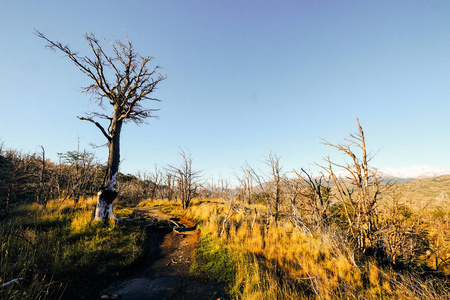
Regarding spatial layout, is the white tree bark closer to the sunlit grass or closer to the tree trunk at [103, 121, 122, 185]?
the tree trunk at [103, 121, 122, 185]

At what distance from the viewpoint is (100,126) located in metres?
8.01

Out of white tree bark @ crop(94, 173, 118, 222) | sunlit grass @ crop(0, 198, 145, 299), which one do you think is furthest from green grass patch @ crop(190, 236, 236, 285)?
white tree bark @ crop(94, 173, 118, 222)

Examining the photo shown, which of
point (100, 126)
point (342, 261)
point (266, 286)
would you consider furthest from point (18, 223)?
point (342, 261)

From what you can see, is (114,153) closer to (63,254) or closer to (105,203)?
(105,203)

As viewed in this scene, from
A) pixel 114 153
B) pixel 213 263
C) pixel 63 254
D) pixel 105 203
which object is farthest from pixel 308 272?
pixel 114 153

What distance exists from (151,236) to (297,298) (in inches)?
283

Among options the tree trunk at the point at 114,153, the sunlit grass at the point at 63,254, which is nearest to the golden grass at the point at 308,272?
the sunlit grass at the point at 63,254

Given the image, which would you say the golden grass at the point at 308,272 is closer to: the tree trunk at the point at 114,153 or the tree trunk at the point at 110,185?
the tree trunk at the point at 110,185

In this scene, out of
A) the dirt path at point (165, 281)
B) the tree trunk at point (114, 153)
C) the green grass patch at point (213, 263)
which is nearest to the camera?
the dirt path at point (165, 281)

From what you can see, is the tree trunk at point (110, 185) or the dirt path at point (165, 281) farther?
the tree trunk at point (110, 185)

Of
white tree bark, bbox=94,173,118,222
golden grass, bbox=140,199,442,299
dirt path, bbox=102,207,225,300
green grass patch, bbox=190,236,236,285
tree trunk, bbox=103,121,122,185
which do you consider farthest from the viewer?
tree trunk, bbox=103,121,122,185

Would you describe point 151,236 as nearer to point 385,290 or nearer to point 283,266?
point 283,266

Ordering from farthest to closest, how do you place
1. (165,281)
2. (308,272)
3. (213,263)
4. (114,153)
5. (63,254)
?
(114,153) → (213,263) → (63,254) → (165,281) → (308,272)

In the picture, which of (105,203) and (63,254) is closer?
(63,254)
